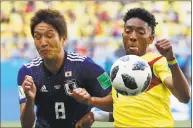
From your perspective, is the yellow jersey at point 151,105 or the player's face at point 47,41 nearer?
the yellow jersey at point 151,105

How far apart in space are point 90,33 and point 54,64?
7.63 m

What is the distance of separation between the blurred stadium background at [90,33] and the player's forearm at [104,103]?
247 inches

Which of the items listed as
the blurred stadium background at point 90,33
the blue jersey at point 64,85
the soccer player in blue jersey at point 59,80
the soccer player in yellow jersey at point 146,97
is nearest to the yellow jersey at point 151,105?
the soccer player in yellow jersey at point 146,97

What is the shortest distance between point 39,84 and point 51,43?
50 cm

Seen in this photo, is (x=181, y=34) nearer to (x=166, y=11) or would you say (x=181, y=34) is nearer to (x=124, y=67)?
(x=166, y=11)

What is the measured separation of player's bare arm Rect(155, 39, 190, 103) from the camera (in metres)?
3.88

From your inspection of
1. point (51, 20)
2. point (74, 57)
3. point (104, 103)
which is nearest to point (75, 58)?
point (74, 57)

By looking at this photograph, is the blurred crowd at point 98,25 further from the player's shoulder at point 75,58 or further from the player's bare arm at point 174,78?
the player's bare arm at point 174,78

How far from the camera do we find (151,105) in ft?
14.5

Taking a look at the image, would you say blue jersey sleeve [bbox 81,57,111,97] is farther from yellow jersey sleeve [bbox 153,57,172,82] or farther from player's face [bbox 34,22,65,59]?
yellow jersey sleeve [bbox 153,57,172,82]

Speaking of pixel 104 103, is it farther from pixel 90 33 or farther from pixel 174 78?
pixel 90 33

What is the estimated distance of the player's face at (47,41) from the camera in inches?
183

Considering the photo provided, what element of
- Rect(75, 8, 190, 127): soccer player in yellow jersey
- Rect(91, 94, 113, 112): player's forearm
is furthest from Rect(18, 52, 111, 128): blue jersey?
Rect(75, 8, 190, 127): soccer player in yellow jersey

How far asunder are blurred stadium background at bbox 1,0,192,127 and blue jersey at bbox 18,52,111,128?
19.6ft
